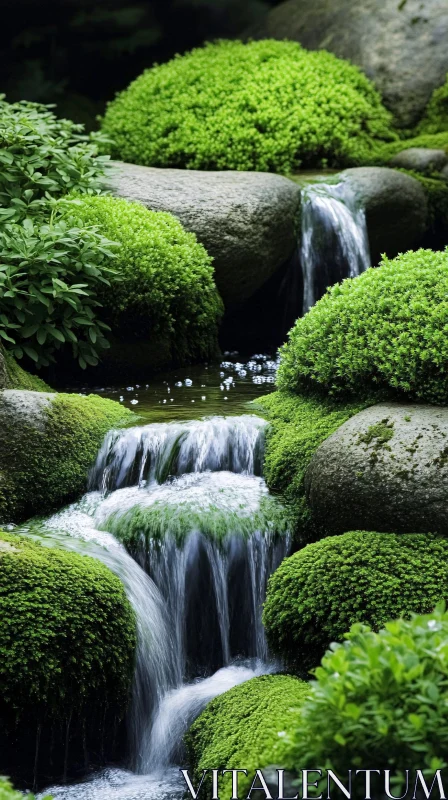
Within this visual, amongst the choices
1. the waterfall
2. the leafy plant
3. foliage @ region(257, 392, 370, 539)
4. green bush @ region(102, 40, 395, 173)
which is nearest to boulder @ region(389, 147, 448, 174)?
green bush @ region(102, 40, 395, 173)

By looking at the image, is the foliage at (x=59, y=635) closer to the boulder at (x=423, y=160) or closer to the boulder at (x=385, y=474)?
the boulder at (x=385, y=474)

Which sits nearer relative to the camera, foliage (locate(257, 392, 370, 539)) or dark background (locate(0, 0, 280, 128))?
foliage (locate(257, 392, 370, 539))

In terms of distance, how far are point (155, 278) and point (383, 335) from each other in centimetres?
315

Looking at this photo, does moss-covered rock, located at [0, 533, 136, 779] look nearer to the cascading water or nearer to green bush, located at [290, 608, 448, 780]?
the cascading water

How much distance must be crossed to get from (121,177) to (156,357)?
82.0 inches

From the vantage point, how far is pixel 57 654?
4.50m

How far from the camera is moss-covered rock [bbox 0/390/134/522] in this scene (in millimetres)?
5730

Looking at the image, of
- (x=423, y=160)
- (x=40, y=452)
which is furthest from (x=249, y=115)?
(x=40, y=452)

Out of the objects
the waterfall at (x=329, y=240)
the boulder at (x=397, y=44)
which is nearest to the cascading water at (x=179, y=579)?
the waterfall at (x=329, y=240)

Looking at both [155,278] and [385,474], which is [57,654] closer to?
[385,474]

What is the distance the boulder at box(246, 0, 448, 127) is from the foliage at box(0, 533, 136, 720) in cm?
964

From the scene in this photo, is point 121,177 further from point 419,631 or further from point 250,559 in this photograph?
point 419,631

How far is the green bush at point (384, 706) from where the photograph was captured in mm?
2531

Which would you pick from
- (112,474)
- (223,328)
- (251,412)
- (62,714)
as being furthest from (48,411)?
(223,328)
